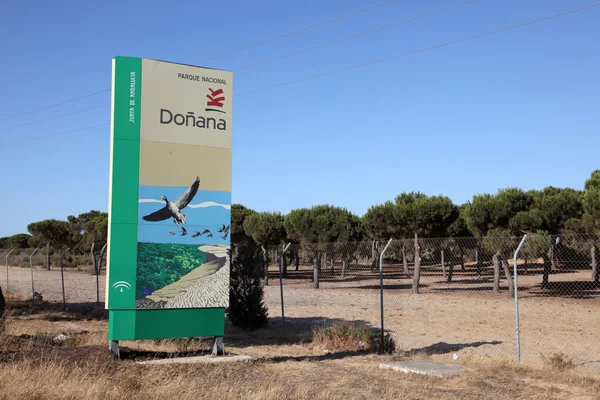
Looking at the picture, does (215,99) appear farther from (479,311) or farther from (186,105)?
(479,311)

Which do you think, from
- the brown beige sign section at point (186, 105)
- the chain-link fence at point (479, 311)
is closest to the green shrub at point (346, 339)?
the chain-link fence at point (479, 311)

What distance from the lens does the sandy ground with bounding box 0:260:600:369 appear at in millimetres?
15109

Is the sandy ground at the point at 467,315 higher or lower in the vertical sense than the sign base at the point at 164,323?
lower

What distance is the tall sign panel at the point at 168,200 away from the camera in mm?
10797

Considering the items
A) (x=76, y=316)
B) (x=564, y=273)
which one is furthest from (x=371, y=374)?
(x=564, y=273)

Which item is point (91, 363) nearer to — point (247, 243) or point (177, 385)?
point (177, 385)

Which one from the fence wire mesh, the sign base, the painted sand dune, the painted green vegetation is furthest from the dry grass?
the fence wire mesh

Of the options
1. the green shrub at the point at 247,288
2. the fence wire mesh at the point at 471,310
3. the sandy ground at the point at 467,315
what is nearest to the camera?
the sandy ground at the point at 467,315

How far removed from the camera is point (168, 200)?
11195mm

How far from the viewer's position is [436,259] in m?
64.6

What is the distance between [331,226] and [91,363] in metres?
34.2

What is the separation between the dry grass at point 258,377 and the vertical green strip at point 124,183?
1.23 meters

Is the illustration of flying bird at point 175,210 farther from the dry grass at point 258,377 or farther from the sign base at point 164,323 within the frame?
the dry grass at point 258,377

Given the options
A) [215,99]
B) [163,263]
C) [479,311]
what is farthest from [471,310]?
[163,263]
